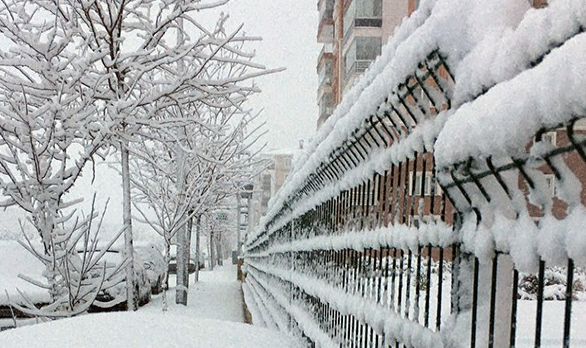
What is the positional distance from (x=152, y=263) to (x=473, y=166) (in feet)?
47.4

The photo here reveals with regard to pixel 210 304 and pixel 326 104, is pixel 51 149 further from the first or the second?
A: pixel 326 104

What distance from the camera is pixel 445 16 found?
1584 millimetres

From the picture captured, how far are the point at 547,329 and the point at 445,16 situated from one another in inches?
148

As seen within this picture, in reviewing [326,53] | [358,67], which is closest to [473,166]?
[358,67]

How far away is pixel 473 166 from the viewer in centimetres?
132

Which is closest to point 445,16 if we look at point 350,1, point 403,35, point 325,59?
point 403,35

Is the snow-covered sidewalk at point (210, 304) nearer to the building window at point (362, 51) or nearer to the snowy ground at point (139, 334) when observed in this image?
the snowy ground at point (139, 334)

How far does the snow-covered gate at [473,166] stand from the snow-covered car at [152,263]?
1243 cm

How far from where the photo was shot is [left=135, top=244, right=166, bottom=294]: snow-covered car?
48.5ft

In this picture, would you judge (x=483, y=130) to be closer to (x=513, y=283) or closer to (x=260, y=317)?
(x=513, y=283)

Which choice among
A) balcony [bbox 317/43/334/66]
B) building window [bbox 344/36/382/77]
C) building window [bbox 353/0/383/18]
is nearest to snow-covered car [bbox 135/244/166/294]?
building window [bbox 344/36/382/77]

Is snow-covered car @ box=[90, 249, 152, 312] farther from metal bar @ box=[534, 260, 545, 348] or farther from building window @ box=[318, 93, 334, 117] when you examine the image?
building window @ box=[318, 93, 334, 117]

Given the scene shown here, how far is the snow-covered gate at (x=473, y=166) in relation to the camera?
0.98m

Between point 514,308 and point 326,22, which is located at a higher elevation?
point 326,22
